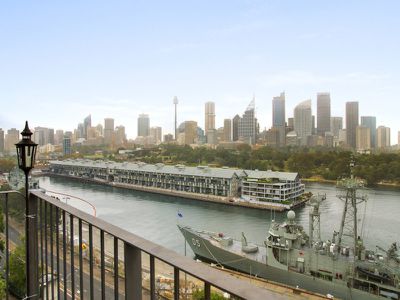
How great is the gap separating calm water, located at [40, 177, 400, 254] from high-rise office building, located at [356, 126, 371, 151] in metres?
16.7

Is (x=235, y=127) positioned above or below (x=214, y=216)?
above

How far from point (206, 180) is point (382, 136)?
2392 centimetres

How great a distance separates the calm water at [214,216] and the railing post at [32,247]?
562cm

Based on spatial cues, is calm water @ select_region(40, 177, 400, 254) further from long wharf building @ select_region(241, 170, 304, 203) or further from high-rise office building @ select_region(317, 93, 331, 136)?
high-rise office building @ select_region(317, 93, 331, 136)

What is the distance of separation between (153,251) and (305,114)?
3898 cm

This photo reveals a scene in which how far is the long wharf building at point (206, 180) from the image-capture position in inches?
478

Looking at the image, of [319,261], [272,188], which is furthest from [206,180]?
[319,261]

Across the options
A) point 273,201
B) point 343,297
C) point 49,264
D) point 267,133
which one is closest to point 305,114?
point 267,133

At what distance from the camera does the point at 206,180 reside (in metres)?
14.0

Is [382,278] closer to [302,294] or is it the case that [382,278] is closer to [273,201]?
[302,294]

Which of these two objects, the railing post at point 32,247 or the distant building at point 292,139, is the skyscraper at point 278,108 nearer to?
the distant building at point 292,139

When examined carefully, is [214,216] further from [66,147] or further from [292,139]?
[66,147]

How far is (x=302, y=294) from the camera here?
4.93m

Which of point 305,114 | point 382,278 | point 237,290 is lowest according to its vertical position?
point 382,278
